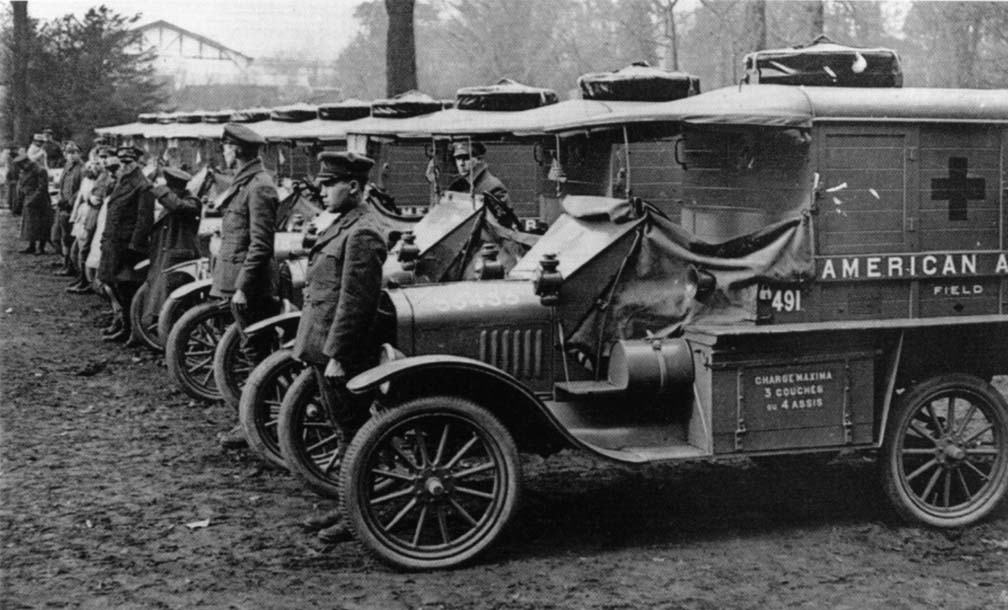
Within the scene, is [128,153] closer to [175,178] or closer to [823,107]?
[175,178]

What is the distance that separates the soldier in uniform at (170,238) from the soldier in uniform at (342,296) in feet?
17.5

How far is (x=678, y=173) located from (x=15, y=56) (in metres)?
23.5

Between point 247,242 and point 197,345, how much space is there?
2.15 m

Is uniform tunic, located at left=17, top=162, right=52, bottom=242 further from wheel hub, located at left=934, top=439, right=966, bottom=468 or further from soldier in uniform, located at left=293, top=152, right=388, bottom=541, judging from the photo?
wheel hub, located at left=934, top=439, right=966, bottom=468

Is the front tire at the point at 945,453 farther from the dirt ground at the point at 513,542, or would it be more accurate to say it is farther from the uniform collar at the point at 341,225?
the uniform collar at the point at 341,225

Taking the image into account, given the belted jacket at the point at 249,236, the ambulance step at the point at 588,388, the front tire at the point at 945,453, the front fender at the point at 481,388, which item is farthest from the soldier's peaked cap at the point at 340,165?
the front tire at the point at 945,453

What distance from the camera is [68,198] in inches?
776

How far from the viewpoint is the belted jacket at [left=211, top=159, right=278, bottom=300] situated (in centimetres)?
798

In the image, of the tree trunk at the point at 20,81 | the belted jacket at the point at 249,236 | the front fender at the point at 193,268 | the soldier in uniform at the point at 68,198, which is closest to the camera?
the belted jacket at the point at 249,236

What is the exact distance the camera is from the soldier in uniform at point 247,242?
7988mm

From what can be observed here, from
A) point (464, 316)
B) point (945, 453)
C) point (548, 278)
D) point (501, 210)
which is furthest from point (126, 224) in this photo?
point (945, 453)

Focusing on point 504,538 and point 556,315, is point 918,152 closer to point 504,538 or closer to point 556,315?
point 556,315

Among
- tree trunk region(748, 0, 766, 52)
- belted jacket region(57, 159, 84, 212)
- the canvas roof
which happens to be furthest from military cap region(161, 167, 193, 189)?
tree trunk region(748, 0, 766, 52)

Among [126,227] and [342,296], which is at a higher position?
[126,227]
